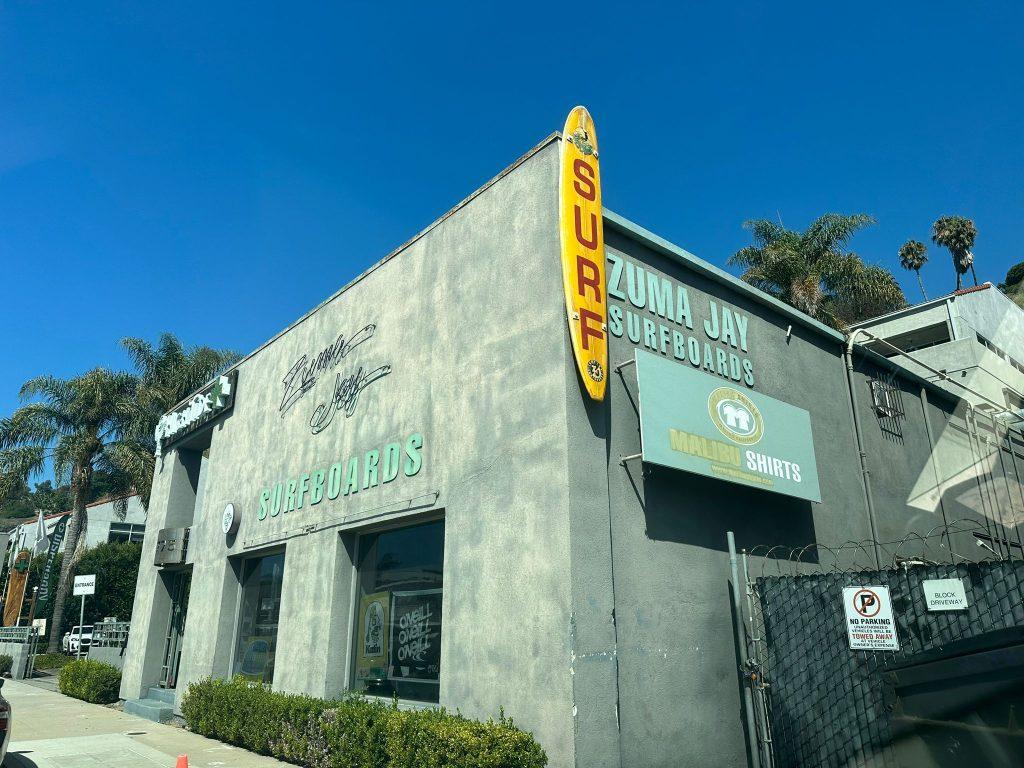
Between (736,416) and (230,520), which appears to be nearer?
(736,416)

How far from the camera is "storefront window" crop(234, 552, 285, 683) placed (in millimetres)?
13844

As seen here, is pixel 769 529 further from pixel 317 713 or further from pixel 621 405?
pixel 317 713

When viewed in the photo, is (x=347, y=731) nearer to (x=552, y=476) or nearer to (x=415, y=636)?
(x=415, y=636)

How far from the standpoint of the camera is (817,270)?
92.2 feet

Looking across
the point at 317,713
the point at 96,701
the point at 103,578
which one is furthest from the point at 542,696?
the point at 103,578

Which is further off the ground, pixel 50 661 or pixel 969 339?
pixel 969 339

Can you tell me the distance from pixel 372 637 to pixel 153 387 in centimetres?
2677

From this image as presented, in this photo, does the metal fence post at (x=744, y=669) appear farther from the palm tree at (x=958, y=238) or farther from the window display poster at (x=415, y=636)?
the palm tree at (x=958, y=238)

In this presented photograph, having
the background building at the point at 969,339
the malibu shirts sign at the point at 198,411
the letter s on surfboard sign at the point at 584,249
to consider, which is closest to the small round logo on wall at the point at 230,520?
the malibu shirts sign at the point at 198,411

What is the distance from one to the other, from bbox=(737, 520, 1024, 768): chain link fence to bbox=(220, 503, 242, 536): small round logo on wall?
10448 millimetres

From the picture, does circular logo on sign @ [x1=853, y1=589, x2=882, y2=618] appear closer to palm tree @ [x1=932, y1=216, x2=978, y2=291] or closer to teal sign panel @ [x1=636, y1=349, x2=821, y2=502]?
teal sign panel @ [x1=636, y1=349, x2=821, y2=502]

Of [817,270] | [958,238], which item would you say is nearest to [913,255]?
[958,238]

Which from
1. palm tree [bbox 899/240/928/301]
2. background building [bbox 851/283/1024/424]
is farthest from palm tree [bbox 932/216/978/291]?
background building [bbox 851/283/1024/424]

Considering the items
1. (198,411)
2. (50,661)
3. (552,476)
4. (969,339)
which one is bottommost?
(50,661)
